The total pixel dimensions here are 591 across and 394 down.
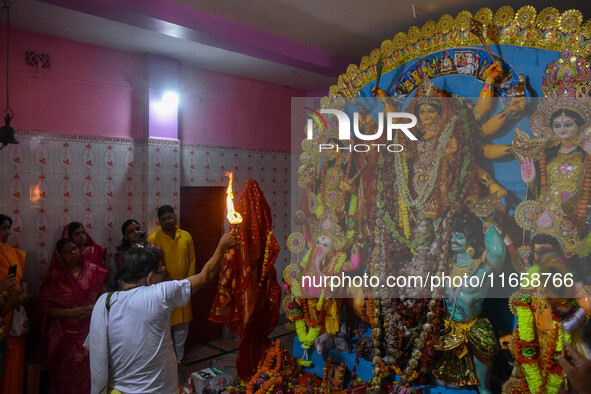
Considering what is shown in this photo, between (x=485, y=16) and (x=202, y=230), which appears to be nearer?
(x=485, y=16)

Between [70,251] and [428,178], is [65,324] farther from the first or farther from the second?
[428,178]

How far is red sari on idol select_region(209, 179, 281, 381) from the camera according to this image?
13.3ft

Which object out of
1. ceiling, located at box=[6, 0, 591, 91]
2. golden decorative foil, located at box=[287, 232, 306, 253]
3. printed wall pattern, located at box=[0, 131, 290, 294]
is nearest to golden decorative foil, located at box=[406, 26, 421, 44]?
ceiling, located at box=[6, 0, 591, 91]

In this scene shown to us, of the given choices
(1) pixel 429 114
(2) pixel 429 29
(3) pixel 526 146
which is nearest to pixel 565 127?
(3) pixel 526 146

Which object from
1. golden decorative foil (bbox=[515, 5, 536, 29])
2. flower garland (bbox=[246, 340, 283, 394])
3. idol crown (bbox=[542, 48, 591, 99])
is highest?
golden decorative foil (bbox=[515, 5, 536, 29])

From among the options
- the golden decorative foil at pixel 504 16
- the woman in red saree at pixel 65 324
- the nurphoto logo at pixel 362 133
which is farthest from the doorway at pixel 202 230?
the golden decorative foil at pixel 504 16

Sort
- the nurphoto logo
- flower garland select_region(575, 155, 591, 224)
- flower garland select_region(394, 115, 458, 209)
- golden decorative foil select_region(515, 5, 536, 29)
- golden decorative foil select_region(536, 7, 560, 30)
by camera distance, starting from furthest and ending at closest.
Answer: the nurphoto logo < flower garland select_region(394, 115, 458, 209) < golden decorative foil select_region(515, 5, 536, 29) < golden decorative foil select_region(536, 7, 560, 30) < flower garland select_region(575, 155, 591, 224)

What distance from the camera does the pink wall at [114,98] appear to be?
480cm

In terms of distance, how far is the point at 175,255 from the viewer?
5.46m

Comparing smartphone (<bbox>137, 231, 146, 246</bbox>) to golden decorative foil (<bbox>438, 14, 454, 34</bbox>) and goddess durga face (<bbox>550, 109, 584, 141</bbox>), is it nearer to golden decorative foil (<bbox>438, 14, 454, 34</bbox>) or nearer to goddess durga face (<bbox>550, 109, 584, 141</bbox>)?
golden decorative foil (<bbox>438, 14, 454, 34</bbox>)

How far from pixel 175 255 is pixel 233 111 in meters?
2.41

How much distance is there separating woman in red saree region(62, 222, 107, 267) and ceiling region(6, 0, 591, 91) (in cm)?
214

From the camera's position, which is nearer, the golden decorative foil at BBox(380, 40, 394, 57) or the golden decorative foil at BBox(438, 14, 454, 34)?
the golden decorative foil at BBox(438, 14, 454, 34)

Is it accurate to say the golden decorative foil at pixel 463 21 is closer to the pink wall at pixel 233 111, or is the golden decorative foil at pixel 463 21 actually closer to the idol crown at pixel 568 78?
the idol crown at pixel 568 78
